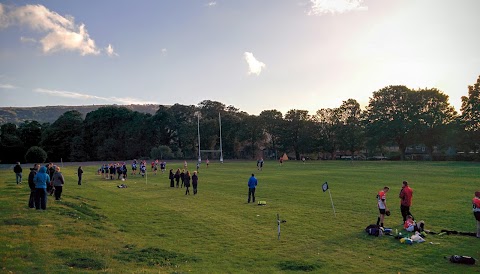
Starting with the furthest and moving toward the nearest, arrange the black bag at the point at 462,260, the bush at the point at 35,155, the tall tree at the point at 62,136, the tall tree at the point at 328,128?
the tall tree at the point at 62,136, the tall tree at the point at 328,128, the bush at the point at 35,155, the black bag at the point at 462,260

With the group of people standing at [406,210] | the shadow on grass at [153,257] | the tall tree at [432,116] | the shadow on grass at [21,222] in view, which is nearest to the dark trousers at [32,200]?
the shadow on grass at [21,222]

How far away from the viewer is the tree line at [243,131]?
81125 millimetres

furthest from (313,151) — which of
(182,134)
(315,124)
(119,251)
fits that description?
(119,251)

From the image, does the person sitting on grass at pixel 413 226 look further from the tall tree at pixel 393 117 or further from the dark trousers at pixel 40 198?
the tall tree at pixel 393 117

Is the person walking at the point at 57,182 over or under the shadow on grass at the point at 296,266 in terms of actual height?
over

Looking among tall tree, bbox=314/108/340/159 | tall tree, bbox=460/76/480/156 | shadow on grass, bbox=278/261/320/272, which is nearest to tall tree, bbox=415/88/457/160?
tall tree, bbox=460/76/480/156

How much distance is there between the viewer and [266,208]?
21.0m

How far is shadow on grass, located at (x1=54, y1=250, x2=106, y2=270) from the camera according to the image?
997cm

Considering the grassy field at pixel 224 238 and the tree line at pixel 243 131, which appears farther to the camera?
the tree line at pixel 243 131

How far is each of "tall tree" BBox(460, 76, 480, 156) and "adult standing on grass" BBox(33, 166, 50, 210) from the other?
75.9 metres

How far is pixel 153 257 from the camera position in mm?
11516

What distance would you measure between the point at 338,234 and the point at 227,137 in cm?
8910

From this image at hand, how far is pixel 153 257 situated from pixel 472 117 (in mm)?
77740

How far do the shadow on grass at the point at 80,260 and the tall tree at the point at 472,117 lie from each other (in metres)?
77.6
